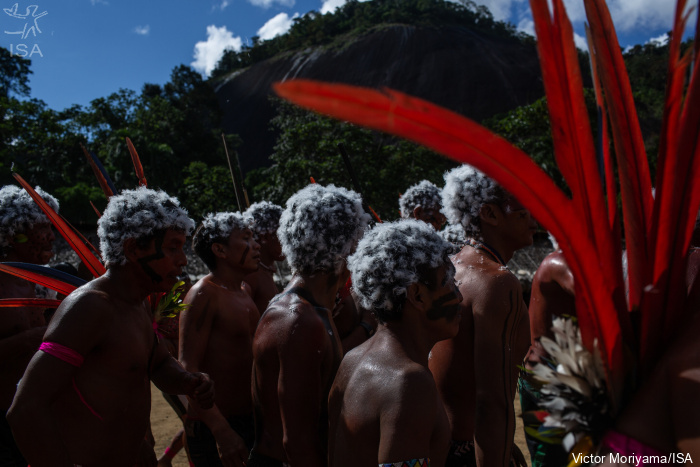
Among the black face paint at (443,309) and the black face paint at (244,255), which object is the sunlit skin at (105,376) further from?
the black face paint at (443,309)

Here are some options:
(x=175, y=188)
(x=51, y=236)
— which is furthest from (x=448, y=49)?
(x=51, y=236)

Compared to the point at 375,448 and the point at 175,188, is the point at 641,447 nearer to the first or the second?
the point at 375,448

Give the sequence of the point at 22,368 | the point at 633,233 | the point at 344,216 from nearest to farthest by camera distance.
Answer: the point at 633,233
the point at 344,216
the point at 22,368

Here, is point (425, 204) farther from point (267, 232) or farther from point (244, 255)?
point (244, 255)

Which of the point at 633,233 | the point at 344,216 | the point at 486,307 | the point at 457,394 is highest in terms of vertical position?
the point at 344,216

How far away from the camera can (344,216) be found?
109 inches

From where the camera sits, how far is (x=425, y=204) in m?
5.52

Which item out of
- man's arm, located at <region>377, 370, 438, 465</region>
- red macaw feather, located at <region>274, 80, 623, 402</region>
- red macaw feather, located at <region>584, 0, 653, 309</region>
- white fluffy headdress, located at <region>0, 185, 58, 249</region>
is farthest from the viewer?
white fluffy headdress, located at <region>0, 185, 58, 249</region>

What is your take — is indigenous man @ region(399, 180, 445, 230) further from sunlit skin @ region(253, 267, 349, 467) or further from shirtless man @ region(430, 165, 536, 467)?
sunlit skin @ region(253, 267, 349, 467)

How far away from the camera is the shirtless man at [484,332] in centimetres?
236

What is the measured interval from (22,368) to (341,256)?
6.51ft

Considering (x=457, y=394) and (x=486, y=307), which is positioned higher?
(x=486, y=307)

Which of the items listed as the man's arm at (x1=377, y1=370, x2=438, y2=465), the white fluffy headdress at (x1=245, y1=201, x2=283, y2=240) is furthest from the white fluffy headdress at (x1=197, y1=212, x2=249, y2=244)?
the man's arm at (x1=377, y1=370, x2=438, y2=465)

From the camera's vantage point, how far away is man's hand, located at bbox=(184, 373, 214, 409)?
263cm
